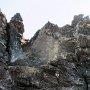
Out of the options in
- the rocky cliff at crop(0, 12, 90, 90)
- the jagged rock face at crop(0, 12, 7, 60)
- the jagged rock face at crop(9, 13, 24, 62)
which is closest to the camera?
the rocky cliff at crop(0, 12, 90, 90)

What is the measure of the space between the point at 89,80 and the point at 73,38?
12052 millimetres

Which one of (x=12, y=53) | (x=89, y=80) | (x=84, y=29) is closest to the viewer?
(x=89, y=80)

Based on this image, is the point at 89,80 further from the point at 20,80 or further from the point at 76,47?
the point at 20,80

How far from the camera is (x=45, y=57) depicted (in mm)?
62031

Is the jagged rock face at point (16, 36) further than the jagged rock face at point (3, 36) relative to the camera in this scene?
Yes

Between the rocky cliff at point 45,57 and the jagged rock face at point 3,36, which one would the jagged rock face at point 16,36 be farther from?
the jagged rock face at point 3,36

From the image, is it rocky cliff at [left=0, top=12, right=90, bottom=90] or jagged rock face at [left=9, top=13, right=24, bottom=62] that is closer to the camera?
rocky cliff at [left=0, top=12, right=90, bottom=90]

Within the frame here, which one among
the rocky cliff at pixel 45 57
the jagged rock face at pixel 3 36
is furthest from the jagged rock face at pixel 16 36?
the jagged rock face at pixel 3 36

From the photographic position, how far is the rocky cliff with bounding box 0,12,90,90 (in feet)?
182

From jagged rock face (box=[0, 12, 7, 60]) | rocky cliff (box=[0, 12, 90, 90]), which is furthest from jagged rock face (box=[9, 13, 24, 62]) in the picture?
jagged rock face (box=[0, 12, 7, 60])

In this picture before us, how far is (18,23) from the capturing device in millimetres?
69250

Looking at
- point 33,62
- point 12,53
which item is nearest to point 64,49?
point 33,62

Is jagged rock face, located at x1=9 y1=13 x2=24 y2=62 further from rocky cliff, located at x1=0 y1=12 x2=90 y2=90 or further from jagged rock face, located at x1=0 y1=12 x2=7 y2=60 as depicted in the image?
jagged rock face, located at x1=0 y1=12 x2=7 y2=60

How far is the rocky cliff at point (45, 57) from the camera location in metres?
55.3
